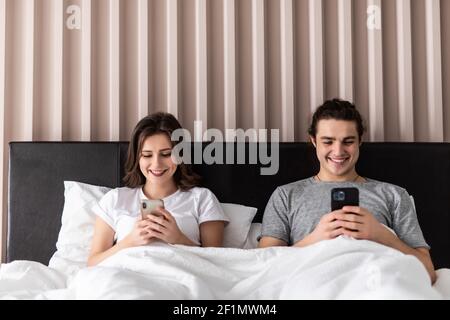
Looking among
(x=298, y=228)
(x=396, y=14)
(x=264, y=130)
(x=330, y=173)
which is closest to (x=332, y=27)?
(x=396, y=14)

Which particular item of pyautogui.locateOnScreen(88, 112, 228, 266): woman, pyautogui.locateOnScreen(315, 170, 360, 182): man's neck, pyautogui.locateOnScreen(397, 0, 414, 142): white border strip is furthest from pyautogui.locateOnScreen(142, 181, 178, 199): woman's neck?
pyautogui.locateOnScreen(397, 0, 414, 142): white border strip

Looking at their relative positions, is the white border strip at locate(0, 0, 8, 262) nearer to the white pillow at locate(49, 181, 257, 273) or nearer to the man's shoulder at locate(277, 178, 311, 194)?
the white pillow at locate(49, 181, 257, 273)

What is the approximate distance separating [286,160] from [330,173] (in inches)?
7.6

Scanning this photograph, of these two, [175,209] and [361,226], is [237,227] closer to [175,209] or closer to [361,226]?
[175,209]

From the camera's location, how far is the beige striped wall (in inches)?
78.4

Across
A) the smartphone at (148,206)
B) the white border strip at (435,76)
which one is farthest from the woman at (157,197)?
the white border strip at (435,76)

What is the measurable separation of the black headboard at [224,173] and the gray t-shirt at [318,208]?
0.42ft

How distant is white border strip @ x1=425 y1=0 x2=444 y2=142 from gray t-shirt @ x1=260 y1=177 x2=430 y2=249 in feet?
1.71

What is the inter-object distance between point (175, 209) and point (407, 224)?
2.48 ft

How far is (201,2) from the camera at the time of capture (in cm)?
201

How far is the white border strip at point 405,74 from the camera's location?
6.73 feet

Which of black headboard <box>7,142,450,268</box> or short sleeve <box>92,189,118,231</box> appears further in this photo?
black headboard <box>7,142,450,268</box>

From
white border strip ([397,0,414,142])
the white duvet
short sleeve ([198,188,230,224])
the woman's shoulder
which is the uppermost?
white border strip ([397,0,414,142])
